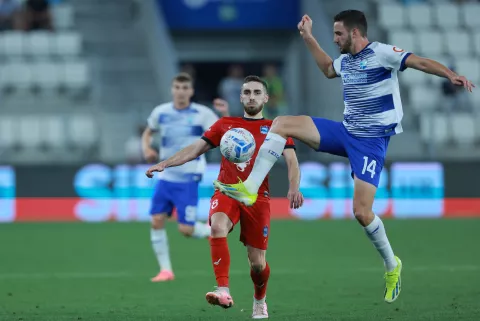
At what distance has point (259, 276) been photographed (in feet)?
26.5

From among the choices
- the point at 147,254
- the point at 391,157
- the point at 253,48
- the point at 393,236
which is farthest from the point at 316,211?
the point at 253,48

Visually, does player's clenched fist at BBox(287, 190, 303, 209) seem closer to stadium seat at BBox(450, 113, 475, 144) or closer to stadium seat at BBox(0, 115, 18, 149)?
stadium seat at BBox(0, 115, 18, 149)

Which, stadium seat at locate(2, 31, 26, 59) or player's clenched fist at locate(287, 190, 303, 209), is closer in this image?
player's clenched fist at locate(287, 190, 303, 209)

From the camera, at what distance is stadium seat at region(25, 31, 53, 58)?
2169 centimetres

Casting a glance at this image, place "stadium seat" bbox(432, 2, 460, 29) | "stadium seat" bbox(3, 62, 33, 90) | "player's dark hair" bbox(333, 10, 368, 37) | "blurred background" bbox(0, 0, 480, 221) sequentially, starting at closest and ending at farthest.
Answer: "player's dark hair" bbox(333, 10, 368, 37), "blurred background" bbox(0, 0, 480, 221), "stadium seat" bbox(3, 62, 33, 90), "stadium seat" bbox(432, 2, 460, 29)

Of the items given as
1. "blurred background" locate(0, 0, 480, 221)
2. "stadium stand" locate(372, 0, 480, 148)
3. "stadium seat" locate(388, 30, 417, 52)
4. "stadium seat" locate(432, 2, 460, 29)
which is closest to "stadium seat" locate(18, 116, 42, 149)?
"blurred background" locate(0, 0, 480, 221)

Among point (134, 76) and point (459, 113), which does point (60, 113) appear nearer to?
point (134, 76)

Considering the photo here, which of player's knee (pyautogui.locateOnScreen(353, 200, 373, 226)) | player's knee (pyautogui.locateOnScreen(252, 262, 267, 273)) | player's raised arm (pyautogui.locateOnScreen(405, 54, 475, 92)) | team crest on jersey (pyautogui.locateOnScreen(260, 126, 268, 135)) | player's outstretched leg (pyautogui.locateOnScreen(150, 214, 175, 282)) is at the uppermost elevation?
player's raised arm (pyautogui.locateOnScreen(405, 54, 475, 92))

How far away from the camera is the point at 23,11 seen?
22109mm

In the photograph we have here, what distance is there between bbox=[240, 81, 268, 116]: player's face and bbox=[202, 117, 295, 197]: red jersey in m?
0.13

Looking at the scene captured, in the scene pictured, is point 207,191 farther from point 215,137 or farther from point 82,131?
point 215,137

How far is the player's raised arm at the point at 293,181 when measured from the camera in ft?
24.8

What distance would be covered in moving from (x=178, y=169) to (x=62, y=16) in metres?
12.0

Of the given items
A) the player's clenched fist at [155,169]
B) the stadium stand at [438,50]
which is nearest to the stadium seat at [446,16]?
the stadium stand at [438,50]
